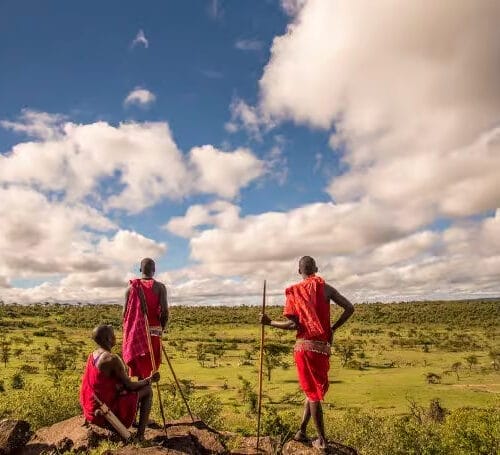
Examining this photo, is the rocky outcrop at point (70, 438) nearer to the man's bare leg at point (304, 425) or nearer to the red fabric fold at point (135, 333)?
the red fabric fold at point (135, 333)

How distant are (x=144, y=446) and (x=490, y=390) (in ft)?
136

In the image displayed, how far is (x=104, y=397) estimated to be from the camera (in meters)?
7.68

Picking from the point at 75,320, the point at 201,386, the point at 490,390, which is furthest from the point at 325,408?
the point at 75,320

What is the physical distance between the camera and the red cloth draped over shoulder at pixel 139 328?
848 cm

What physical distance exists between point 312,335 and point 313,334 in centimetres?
3

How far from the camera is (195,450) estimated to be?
25.8 feet

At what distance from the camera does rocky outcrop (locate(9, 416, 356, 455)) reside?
7.64 m

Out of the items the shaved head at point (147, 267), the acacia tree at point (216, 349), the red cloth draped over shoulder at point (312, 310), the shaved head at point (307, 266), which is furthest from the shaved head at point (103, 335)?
the acacia tree at point (216, 349)

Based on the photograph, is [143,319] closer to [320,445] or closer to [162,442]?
[162,442]

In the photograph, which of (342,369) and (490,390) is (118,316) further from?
(490,390)

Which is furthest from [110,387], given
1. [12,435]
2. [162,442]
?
[12,435]

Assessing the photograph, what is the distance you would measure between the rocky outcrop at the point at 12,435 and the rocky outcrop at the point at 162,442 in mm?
14

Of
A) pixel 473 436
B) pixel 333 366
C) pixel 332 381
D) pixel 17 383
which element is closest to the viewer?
pixel 473 436

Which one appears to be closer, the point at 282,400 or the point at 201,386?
the point at 282,400
